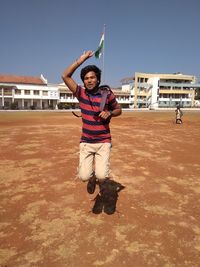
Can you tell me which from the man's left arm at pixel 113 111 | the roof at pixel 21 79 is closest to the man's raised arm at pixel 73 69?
the man's left arm at pixel 113 111

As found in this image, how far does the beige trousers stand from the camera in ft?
12.3

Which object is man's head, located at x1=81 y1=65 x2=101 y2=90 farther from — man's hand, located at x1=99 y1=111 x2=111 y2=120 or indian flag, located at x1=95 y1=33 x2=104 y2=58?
indian flag, located at x1=95 y1=33 x2=104 y2=58

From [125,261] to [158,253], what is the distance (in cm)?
43

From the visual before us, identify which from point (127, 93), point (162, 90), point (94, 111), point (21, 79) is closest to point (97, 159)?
point (94, 111)

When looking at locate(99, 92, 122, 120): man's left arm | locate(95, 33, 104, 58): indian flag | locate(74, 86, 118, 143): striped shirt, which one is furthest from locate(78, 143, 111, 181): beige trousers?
locate(95, 33, 104, 58): indian flag

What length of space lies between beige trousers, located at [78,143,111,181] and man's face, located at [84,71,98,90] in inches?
33.7

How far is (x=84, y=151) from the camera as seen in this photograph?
12.6 ft

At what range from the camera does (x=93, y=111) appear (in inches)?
142

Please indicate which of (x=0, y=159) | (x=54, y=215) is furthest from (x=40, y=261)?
(x=0, y=159)

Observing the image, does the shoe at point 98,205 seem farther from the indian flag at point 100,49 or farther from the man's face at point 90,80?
the indian flag at point 100,49

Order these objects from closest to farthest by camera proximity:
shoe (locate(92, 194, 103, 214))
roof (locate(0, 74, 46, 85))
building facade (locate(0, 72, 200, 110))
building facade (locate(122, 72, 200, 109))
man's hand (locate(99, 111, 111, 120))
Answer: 1. man's hand (locate(99, 111, 111, 120))
2. shoe (locate(92, 194, 103, 214))
3. building facade (locate(0, 72, 200, 110))
4. roof (locate(0, 74, 46, 85))
5. building facade (locate(122, 72, 200, 109))

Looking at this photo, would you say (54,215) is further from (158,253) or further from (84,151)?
(158,253)

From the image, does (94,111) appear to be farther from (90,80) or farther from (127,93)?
(127,93)

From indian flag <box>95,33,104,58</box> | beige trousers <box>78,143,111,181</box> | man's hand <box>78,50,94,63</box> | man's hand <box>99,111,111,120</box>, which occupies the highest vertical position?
indian flag <box>95,33,104,58</box>
